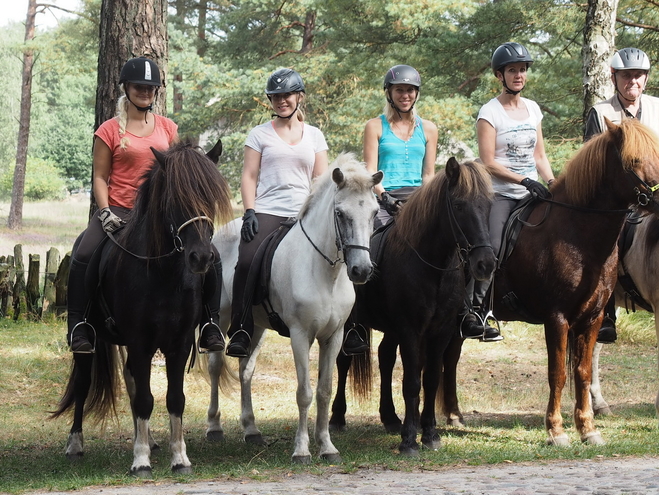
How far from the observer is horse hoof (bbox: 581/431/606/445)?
6975 mm

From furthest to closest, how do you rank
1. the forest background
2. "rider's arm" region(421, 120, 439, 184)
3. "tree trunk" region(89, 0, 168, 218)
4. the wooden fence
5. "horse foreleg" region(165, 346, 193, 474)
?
the forest background < the wooden fence < "tree trunk" region(89, 0, 168, 218) < "rider's arm" region(421, 120, 439, 184) < "horse foreleg" region(165, 346, 193, 474)

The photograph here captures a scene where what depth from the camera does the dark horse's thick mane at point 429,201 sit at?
6488 mm

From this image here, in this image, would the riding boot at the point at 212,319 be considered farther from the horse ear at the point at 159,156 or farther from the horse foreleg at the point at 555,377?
the horse foreleg at the point at 555,377

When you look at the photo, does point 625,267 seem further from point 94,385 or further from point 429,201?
point 94,385

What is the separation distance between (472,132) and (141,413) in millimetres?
14780

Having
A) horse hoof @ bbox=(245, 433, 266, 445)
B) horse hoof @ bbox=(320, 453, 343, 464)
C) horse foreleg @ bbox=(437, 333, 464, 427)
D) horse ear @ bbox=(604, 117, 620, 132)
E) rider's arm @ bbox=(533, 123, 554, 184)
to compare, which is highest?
horse ear @ bbox=(604, 117, 620, 132)

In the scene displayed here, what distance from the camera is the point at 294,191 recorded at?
23.9ft

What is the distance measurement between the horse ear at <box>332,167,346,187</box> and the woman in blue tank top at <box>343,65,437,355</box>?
1.30 m

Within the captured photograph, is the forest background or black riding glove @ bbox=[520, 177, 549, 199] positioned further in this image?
the forest background

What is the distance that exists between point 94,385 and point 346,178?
113 inches

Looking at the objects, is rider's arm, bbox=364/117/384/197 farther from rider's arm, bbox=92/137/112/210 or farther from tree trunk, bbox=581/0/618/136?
tree trunk, bbox=581/0/618/136

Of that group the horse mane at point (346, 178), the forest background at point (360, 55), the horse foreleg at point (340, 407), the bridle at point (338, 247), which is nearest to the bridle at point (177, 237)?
the bridle at point (338, 247)

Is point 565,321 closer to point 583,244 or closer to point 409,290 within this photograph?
point 583,244

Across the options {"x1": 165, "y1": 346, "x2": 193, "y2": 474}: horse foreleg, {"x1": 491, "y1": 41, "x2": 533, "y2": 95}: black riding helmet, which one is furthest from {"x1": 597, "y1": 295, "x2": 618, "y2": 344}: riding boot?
{"x1": 165, "y1": 346, "x2": 193, "y2": 474}: horse foreleg
